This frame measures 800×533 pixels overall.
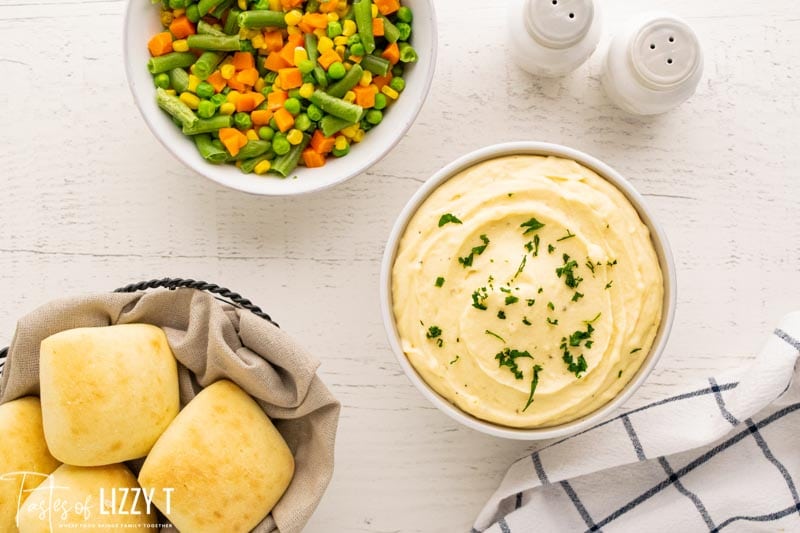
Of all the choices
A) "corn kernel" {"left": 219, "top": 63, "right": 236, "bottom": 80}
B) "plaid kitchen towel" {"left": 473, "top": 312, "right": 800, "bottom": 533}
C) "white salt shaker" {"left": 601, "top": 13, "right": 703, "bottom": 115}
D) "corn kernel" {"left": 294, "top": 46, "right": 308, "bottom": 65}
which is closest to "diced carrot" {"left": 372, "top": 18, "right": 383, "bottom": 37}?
"corn kernel" {"left": 294, "top": 46, "right": 308, "bottom": 65}

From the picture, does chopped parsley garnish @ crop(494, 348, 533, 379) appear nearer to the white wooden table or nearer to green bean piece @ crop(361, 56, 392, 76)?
the white wooden table

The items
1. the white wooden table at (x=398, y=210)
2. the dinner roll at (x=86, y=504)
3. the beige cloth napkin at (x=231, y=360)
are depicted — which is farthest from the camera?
the white wooden table at (x=398, y=210)

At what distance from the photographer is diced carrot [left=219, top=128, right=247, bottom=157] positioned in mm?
2561

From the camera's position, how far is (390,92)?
2.60m

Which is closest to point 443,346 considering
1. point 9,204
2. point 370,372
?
point 370,372

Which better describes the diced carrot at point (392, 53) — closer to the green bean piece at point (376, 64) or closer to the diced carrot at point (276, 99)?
the green bean piece at point (376, 64)

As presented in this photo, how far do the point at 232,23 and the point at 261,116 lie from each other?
30cm

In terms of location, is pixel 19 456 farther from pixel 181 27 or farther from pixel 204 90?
pixel 181 27

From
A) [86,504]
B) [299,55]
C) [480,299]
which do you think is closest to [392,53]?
[299,55]

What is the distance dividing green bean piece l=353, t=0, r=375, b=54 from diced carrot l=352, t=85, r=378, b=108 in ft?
0.37

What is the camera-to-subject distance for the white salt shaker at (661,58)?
97.9 inches

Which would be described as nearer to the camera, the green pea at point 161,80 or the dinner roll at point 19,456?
the dinner roll at point 19,456

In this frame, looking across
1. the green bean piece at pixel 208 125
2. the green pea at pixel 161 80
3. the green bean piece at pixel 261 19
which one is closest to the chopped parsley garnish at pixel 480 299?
the green bean piece at pixel 208 125

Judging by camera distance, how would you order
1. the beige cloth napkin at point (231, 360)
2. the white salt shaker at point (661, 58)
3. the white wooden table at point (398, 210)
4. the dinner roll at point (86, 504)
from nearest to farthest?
the dinner roll at point (86, 504)
the beige cloth napkin at point (231, 360)
the white salt shaker at point (661, 58)
the white wooden table at point (398, 210)
